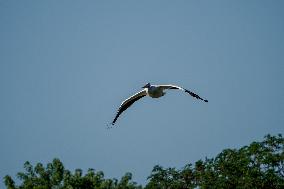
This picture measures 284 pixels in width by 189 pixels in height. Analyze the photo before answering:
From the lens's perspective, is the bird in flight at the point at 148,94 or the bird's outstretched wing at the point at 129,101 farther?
the bird's outstretched wing at the point at 129,101

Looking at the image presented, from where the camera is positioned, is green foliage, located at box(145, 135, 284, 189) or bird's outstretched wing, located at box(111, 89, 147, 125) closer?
bird's outstretched wing, located at box(111, 89, 147, 125)

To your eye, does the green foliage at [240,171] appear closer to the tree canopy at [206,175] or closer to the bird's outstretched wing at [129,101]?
the tree canopy at [206,175]

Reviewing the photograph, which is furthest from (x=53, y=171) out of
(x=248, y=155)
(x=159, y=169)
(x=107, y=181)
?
(x=248, y=155)

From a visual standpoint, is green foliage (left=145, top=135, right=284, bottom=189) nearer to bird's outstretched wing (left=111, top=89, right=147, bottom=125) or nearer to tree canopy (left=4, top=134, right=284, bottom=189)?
tree canopy (left=4, top=134, right=284, bottom=189)

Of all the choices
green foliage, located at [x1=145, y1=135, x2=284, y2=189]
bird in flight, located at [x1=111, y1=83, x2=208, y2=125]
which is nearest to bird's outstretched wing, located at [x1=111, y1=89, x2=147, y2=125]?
bird in flight, located at [x1=111, y1=83, x2=208, y2=125]

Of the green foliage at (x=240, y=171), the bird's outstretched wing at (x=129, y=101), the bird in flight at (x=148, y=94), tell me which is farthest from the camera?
the green foliage at (x=240, y=171)

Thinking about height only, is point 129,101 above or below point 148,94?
above

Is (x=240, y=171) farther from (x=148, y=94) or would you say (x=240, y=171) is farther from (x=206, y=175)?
(x=148, y=94)

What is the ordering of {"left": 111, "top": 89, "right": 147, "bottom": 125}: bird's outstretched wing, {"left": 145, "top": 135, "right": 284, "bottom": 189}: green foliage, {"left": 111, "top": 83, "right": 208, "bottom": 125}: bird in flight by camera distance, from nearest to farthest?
{"left": 111, "top": 83, "right": 208, "bottom": 125}: bird in flight, {"left": 111, "top": 89, "right": 147, "bottom": 125}: bird's outstretched wing, {"left": 145, "top": 135, "right": 284, "bottom": 189}: green foliage

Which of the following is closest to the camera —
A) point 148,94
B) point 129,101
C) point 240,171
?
point 148,94

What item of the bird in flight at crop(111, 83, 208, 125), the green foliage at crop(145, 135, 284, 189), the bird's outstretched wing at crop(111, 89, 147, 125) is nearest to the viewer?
the bird in flight at crop(111, 83, 208, 125)

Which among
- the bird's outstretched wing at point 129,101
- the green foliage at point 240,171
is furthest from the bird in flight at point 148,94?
the green foliage at point 240,171

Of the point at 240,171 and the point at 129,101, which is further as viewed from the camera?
the point at 240,171

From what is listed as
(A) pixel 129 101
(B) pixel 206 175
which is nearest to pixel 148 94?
(A) pixel 129 101
